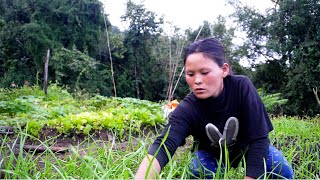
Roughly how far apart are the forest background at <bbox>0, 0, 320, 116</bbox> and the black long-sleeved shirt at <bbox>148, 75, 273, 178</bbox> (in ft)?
38.3

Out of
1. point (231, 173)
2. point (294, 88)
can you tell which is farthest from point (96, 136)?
point (294, 88)

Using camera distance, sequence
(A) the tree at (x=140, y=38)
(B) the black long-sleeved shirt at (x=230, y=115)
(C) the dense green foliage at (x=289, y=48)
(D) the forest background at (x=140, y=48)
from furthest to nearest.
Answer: (A) the tree at (x=140, y=38) < (D) the forest background at (x=140, y=48) < (C) the dense green foliage at (x=289, y=48) < (B) the black long-sleeved shirt at (x=230, y=115)

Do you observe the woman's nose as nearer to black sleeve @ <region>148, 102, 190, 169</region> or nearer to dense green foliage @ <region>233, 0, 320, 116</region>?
black sleeve @ <region>148, 102, 190, 169</region>

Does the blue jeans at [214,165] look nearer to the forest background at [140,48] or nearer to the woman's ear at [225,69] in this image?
the woman's ear at [225,69]

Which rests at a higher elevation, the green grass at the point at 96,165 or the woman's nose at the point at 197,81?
the woman's nose at the point at 197,81

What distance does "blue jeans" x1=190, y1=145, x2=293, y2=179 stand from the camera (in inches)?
63.6

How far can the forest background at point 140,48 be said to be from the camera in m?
15.5

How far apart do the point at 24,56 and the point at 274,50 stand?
1477cm

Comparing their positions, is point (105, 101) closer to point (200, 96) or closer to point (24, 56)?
point (200, 96)

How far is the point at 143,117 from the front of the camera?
4410 mm

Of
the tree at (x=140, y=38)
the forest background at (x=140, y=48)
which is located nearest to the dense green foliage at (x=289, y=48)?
the forest background at (x=140, y=48)

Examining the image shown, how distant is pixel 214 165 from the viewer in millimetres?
1812

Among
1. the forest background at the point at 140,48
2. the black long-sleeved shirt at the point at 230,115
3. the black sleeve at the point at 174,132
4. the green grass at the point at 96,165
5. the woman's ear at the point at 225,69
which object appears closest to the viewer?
the green grass at the point at 96,165

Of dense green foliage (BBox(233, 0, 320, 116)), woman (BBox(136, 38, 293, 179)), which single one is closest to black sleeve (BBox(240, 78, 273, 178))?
woman (BBox(136, 38, 293, 179))
